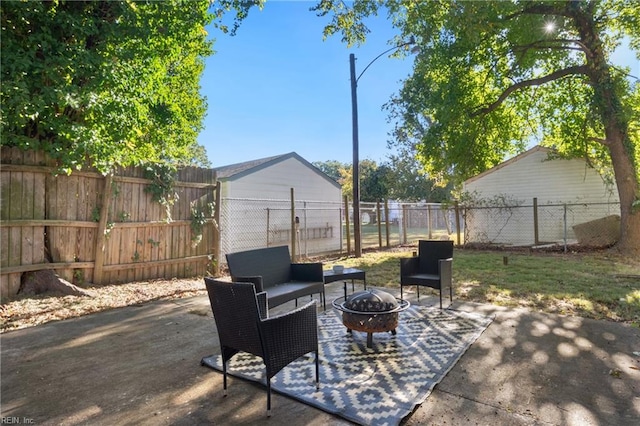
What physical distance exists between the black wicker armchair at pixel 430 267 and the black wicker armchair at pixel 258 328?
2571 mm

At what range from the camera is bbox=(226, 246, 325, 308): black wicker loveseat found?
402 cm

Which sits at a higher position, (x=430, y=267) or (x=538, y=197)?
(x=538, y=197)

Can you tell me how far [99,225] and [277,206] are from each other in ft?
26.5

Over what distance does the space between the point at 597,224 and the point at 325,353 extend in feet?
36.5

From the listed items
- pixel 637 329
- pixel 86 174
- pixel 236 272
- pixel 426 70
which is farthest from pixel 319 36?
pixel 637 329

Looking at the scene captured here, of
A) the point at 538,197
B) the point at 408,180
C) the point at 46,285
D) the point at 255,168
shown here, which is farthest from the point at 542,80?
the point at 408,180

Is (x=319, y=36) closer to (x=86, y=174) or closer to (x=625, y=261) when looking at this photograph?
(x=86, y=174)

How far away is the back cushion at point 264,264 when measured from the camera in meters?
4.08

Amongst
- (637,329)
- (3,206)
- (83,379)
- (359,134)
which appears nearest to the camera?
(83,379)

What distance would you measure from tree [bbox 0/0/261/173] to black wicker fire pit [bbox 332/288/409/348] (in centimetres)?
449

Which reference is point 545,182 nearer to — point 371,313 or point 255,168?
point 255,168

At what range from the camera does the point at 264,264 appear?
4473 mm

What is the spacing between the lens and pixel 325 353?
10.5 ft

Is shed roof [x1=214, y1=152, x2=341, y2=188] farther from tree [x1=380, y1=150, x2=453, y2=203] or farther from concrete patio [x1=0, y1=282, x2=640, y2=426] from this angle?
tree [x1=380, y1=150, x2=453, y2=203]
